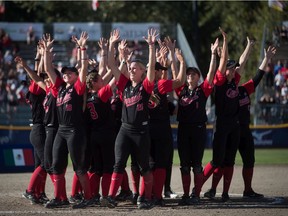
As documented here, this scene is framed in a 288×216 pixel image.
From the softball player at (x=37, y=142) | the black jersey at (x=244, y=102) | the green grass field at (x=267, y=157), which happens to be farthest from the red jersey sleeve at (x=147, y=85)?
the green grass field at (x=267, y=157)

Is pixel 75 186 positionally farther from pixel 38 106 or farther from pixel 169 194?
pixel 169 194

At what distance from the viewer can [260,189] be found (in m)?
13.7

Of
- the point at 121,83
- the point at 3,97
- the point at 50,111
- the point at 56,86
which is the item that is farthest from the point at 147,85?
the point at 3,97

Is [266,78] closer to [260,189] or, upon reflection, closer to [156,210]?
[260,189]

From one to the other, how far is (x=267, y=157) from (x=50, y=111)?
10226mm

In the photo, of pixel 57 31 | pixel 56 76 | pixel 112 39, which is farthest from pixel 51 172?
pixel 57 31

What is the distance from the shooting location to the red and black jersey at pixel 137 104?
1095cm

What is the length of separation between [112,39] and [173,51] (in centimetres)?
96

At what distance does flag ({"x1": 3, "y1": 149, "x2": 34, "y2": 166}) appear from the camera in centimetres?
1584

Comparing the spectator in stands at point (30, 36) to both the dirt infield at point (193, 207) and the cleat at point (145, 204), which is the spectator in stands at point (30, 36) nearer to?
the dirt infield at point (193, 207)

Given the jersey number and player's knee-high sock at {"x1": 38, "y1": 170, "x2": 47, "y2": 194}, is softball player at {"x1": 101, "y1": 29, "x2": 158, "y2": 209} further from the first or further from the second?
player's knee-high sock at {"x1": 38, "y1": 170, "x2": 47, "y2": 194}

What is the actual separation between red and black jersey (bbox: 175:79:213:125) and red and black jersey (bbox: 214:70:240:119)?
1.01 feet

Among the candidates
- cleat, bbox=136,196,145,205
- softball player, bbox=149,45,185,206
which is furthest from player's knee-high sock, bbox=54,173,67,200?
softball player, bbox=149,45,185,206

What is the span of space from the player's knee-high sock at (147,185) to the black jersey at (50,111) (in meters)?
1.63
